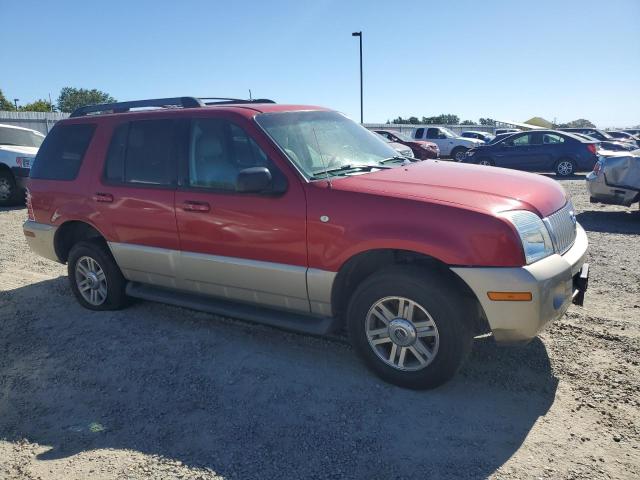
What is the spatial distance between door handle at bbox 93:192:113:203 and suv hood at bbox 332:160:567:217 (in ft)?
7.53

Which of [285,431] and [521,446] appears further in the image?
[285,431]

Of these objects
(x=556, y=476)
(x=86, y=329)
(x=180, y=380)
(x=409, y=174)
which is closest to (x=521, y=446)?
(x=556, y=476)

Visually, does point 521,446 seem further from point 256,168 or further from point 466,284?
point 256,168

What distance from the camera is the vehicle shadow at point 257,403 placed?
2.94 m

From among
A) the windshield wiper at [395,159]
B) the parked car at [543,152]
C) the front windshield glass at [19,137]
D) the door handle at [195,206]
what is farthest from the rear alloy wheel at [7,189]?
the parked car at [543,152]

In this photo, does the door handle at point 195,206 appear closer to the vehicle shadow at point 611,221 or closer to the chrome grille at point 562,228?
the chrome grille at point 562,228

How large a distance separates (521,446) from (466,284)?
0.99m

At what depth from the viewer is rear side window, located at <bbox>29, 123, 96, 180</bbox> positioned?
5.18m

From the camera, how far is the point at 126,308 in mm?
5344

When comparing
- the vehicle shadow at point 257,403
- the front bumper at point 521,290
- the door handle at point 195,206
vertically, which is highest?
the door handle at point 195,206

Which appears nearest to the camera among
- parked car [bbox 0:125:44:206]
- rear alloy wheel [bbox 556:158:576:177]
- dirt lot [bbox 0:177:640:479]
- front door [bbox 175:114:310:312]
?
dirt lot [bbox 0:177:640:479]

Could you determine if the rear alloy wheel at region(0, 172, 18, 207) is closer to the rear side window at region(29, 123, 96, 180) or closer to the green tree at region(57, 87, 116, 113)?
the rear side window at region(29, 123, 96, 180)

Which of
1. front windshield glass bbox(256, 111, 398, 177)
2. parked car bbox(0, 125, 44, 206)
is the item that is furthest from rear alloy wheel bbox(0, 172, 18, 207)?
front windshield glass bbox(256, 111, 398, 177)

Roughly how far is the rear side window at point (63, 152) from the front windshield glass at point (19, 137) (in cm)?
822
